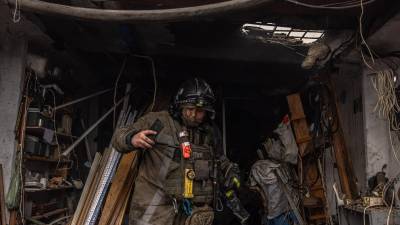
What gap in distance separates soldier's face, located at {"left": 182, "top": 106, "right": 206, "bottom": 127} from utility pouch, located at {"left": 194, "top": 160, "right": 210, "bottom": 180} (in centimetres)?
41

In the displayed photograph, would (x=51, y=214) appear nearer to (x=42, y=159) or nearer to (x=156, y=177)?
(x=42, y=159)

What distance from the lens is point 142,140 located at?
347cm

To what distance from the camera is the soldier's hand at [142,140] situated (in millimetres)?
3469

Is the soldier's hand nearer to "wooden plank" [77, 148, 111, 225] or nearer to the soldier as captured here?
the soldier

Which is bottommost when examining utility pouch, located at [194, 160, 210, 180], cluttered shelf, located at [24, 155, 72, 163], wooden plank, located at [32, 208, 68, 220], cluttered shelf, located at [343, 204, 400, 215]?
wooden plank, located at [32, 208, 68, 220]

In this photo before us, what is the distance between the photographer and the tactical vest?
368 centimetres

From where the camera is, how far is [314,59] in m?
3.76

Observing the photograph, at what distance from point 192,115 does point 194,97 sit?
184 mm

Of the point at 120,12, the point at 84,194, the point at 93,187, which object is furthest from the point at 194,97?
the point at 84,194

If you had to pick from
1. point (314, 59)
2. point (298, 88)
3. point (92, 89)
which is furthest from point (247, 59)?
point (92, 89)

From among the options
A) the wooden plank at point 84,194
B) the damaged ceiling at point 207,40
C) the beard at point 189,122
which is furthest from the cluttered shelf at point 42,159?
the beard at point 189,122

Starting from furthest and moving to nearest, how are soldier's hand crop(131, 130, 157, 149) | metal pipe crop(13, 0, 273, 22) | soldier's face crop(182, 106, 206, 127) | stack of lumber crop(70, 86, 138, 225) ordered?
stack of lumber crop(70, 86, 138, 225)
soldier's face crop(182, 106, 206, 127)
soldier's hand crop(131, 130, 157, 149)
metal pipe crop(13, 0, 273, 22)

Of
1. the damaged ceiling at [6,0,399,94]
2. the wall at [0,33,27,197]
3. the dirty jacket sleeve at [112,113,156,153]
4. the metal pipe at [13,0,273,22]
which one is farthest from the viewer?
the wall at [0,33,27,197]

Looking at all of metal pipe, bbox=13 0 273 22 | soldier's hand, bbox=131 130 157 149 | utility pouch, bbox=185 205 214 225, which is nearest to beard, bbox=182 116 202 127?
soldier's hand, bbox=131 130 157 149
